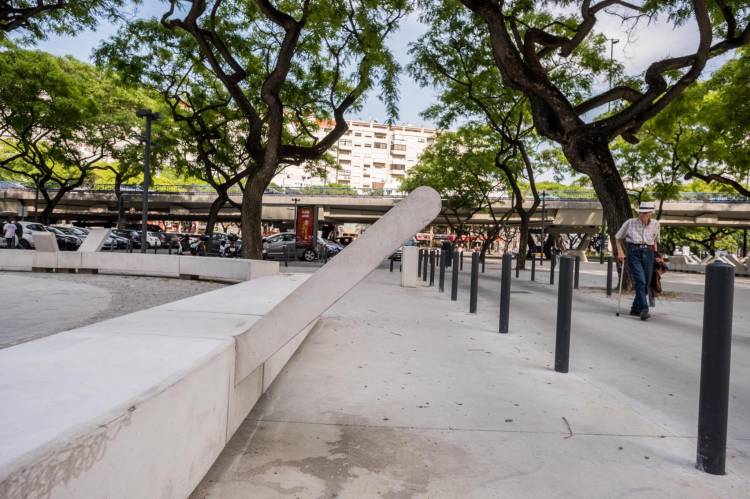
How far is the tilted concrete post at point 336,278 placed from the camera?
7.58 feet

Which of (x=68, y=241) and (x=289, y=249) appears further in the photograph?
(x=68, y=241)

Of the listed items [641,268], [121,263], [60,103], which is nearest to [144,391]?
[641,268]

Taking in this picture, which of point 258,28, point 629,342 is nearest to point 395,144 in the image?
point 258,28

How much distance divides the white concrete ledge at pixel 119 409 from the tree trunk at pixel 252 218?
10.7 meters

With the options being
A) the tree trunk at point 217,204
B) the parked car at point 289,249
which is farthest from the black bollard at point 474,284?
the tree trunk at point 217,204

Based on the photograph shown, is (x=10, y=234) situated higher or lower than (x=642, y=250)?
lower

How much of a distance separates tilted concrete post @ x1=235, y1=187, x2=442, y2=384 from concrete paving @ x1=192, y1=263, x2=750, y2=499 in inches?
21.2

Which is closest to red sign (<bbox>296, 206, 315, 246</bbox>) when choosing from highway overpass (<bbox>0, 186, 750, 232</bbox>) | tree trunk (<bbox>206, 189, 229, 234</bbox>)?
tree trunk (<bbox>206, 189, 229, 234</bbox>)

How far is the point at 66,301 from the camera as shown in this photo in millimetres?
7762

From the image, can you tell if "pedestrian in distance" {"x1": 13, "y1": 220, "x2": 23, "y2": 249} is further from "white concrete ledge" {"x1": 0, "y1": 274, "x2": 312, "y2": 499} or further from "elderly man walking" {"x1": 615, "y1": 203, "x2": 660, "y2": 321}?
"white concrete ledge" {"x1": 0, "y1": 274, "x2": 312, "y2": 499}

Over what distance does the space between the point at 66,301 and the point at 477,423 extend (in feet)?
22.4

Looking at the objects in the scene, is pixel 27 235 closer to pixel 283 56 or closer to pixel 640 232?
pixel 283 56

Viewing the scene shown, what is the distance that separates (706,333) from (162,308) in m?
3.31

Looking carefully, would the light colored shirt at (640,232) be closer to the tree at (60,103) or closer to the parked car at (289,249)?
the parked car at (289,249)
